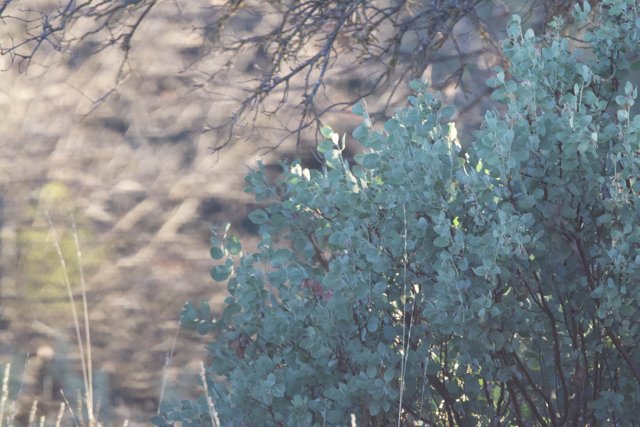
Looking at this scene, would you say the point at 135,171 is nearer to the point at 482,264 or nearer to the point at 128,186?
the point at 128,186

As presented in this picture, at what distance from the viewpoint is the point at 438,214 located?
251 centimetres

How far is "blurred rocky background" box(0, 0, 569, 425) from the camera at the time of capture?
8.78m

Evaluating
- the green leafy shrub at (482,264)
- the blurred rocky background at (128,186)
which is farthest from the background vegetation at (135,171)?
the green leafy shrub at (482,264)

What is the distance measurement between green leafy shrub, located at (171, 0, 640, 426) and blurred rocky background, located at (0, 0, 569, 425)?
5789 mm

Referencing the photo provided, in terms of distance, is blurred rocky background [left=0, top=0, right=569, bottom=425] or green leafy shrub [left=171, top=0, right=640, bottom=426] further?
blurred rocky background [left=0, top=0, right=569, bottom=425]

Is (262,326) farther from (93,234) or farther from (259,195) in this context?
(93,234)

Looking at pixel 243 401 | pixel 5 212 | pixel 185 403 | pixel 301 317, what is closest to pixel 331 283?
pixel 301 317

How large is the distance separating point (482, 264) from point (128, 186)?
752 centimetres

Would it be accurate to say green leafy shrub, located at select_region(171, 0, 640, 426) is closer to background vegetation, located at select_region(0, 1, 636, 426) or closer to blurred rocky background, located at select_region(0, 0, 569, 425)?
blurred rocky background, located at select_region(0, 0, 569, 425)

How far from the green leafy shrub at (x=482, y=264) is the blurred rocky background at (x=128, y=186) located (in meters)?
5.79

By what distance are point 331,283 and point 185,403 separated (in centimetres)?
68

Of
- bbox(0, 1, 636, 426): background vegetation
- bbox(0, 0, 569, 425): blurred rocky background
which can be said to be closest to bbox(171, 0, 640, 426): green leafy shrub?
bbox(0, 0, 569, 425): blurred rocky background

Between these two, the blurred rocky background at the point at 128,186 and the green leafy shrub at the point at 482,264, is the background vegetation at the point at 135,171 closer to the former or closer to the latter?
the blurred rocky background at the point at 128,186

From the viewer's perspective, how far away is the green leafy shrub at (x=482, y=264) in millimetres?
2391
